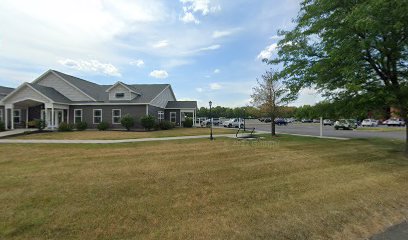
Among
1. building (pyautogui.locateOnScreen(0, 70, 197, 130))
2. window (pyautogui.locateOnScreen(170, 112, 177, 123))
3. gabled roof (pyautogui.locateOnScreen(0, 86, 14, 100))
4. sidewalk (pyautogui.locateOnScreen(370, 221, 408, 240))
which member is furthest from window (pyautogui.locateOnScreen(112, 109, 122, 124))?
sidewalk (pyautogui.locateOnScreen(370, 221, 408, 240))

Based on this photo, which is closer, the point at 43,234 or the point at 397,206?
the point at 43,234

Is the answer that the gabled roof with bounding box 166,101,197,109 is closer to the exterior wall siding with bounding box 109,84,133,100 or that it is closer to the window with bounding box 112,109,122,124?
the exterior wall siding with bounding box 109,84,133,100

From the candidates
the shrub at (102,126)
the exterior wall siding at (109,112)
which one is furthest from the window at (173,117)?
the shrub at (102,126)

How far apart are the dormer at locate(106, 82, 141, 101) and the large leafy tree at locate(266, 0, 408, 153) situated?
61.9ft

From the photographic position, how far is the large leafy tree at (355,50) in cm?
1035

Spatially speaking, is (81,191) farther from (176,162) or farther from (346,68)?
(346,68)

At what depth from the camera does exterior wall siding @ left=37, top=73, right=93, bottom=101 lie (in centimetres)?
2940

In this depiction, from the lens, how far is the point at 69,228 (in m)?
4.88

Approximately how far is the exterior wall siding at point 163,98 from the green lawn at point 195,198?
20.4 meters

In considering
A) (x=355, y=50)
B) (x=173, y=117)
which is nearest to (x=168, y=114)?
(x=173, y=117)

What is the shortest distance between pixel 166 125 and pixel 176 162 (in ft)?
66.3

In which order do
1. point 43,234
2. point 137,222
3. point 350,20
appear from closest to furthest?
point 43,234
point 137,222
point 350,20

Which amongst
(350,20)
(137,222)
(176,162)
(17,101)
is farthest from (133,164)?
(17,101)

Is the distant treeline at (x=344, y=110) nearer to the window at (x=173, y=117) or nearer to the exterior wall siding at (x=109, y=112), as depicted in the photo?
the exterior wall siding at (x=109, y=112)
